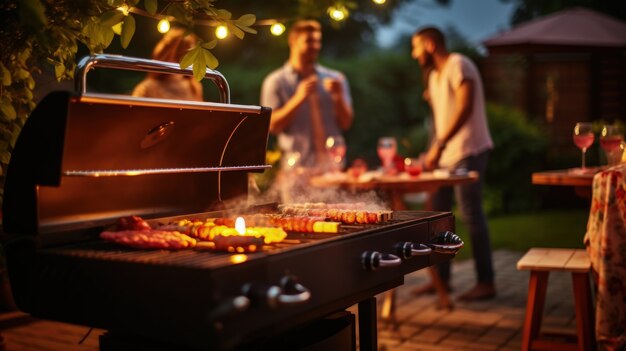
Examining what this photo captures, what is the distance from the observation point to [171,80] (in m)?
4.99

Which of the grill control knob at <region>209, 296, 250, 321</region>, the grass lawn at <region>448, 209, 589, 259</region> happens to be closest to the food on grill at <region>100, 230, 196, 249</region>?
the grill control knob at <region>209, 296, 250, 321</region>

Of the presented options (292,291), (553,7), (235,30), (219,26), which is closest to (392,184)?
(219,26)

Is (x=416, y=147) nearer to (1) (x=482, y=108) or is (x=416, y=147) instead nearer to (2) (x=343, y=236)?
(1) (x=482, y=108)

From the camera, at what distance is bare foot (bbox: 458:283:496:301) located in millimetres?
5578

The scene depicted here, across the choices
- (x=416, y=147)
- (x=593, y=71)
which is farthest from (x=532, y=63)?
(x=416, y=147)

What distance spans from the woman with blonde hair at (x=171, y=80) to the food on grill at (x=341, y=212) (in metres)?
1.75

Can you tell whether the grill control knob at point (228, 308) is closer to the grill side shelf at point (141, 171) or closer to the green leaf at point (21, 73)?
the grill side shelf at point (141, 171)

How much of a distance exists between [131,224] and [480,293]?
371 centimetres

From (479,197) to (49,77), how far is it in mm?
3272

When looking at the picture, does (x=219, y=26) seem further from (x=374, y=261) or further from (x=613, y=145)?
(x=613, y=145)

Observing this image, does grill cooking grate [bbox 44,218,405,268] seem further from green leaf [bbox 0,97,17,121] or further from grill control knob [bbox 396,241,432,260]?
green leaf [bbox 0,97,17,121]

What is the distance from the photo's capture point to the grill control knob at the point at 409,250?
2481mm

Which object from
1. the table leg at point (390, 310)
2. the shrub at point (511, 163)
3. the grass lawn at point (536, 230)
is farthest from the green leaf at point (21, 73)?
the shrub at point (511, 163)

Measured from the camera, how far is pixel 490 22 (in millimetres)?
112750
